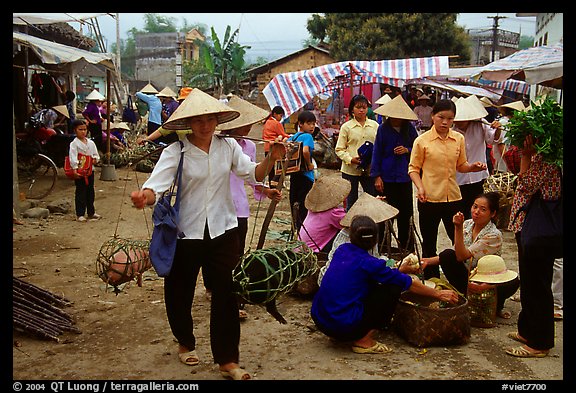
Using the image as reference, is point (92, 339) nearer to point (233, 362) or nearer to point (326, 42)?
point (233, 362)

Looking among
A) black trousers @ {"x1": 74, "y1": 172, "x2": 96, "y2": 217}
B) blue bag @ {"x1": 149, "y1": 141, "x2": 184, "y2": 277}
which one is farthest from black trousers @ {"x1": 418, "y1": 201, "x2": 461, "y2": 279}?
black trousers @ {"x1": 74, "y1": 172, "x2": 96, "y2": 217}

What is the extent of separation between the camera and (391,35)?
25859 mm

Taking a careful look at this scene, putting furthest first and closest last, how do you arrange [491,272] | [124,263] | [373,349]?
[491,272]
[124,263]
[373,349]

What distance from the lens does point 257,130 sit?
26.3 m

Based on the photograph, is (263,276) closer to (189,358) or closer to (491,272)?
(189,358)

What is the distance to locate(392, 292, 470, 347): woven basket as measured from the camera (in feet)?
13.4

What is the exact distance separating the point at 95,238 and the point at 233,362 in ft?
14.5

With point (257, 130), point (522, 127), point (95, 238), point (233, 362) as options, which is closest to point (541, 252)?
point (522, 127)

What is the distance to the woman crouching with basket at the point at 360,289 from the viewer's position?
12.8 ft

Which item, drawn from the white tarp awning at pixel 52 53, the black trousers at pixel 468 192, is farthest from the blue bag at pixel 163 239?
Answer: the white tarp awning at pixel 52 53

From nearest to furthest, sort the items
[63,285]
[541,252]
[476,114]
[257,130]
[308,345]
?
[541,252] → [308,345] → [63,285] → [476,114] → [257,130]

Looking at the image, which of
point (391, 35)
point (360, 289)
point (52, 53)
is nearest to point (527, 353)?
point (360, 289)

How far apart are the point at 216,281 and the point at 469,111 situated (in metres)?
3.59

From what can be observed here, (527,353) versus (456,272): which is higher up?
(456,272)
